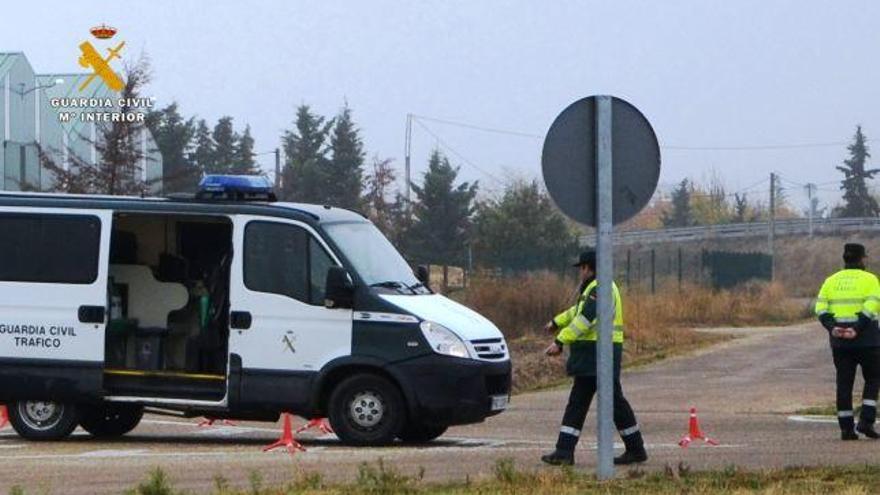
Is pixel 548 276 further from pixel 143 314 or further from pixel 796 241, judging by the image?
pixel 796 241

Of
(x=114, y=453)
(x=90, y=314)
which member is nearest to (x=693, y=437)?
(x=114, y=453)

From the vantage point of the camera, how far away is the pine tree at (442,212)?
207 feet

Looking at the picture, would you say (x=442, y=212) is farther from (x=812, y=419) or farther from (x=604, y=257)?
(x=604, y=257)

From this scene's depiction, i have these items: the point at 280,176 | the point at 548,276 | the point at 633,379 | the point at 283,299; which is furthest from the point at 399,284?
the point at 280,176

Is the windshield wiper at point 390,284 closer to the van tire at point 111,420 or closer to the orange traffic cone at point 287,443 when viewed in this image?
the orange traffic cone at point 287,443

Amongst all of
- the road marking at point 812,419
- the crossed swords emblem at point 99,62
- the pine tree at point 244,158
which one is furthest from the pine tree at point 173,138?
the road marking at point 812,419

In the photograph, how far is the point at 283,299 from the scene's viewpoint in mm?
16016

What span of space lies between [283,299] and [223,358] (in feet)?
2.85

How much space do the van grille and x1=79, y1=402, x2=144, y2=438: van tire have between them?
3.50 meters

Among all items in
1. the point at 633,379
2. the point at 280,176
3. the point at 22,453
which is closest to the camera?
the point at 22,453

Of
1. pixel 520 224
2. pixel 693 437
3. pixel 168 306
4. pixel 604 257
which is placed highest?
pixel 520 224

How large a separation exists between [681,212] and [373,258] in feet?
309

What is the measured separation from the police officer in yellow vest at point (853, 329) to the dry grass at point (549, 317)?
11926mm

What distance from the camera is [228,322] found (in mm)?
16188
